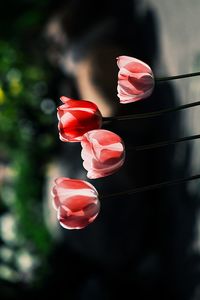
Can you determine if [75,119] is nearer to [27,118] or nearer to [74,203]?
[74,203]

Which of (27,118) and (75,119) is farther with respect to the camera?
(27,118)

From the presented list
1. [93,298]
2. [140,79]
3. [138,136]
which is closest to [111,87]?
[138,136]

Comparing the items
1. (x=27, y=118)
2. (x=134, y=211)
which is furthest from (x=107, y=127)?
(x=27, y=118)

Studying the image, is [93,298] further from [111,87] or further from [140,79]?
[140,79]

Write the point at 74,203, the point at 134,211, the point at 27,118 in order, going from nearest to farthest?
the point at 74,203 < the point at 134,211 < the point at 27,118

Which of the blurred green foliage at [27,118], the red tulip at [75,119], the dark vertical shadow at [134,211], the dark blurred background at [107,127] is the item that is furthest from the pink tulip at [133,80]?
the blurred green foliage at [27,118]

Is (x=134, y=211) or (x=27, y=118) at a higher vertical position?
(x=27, y=118)

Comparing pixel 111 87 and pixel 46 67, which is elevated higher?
pixel 46 67

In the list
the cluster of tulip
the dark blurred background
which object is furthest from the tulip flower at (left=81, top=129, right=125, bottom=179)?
the dark blurred background
